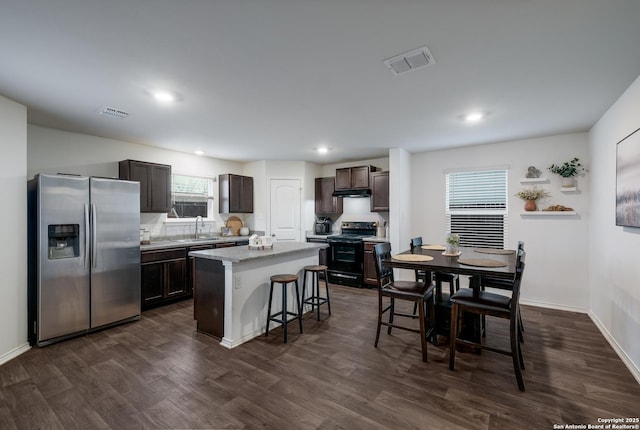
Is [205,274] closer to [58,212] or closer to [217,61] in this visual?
[58,212]

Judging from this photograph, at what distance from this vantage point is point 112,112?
129 inches

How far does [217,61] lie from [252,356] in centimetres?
263

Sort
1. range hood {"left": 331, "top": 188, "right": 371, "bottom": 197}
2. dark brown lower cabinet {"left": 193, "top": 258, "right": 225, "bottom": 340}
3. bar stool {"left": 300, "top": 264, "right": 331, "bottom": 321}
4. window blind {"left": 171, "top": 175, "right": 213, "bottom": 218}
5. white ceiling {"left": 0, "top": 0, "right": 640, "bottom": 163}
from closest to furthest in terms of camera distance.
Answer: white ceiling {"left": 0, "top": 0, "right": 640, "bottom": 163}
dark brown lower cabinet {"left": 193, "top": 258, "right": 225, "bottom": 340}
bar stool {"left": 300, "top": 264, "right": 331, "bottom": 321}
window blind {"left": 171, "top": 175, "right": 213, "bottom": 218}
range hood {"left": 331, "top": 188, "right": 371, "bottom": 197}

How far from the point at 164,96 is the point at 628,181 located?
4390 millimetres

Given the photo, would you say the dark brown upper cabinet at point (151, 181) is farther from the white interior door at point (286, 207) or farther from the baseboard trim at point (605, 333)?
the baseboard trim at point (605, 333)

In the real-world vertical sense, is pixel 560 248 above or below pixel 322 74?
below

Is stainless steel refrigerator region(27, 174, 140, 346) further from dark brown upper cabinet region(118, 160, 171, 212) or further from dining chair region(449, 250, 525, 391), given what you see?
dining chair region(449, 250, 525, 391)

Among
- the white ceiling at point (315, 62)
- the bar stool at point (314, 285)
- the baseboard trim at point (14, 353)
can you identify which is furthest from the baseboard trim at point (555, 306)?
the baseboard trim at point (14, 353)

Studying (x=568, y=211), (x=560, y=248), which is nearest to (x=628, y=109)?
(x=568, y=211)

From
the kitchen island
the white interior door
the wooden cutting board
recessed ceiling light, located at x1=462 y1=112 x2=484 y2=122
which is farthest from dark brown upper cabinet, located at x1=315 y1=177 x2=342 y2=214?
recessed ceiling light, located at x1=462 y1=112 x2=484 y2=122

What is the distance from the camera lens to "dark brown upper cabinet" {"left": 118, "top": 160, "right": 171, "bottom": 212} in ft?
14.4

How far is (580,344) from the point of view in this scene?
3059 millimetres

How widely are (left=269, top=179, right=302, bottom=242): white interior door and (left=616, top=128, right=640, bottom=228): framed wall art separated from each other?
4828 millimetres

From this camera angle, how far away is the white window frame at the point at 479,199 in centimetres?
466
